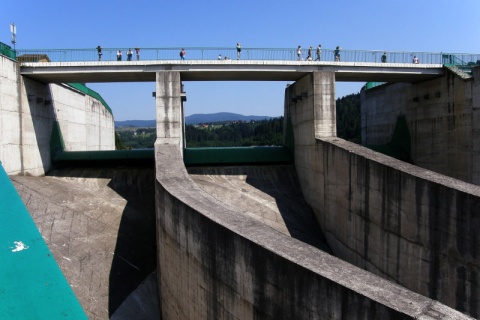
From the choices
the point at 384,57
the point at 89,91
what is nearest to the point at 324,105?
the point at 384,57

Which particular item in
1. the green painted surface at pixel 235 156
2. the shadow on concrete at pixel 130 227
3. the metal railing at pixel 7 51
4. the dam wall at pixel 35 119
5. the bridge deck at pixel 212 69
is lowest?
the shadow on concrete at pixel 130 227

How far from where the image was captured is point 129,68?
664 inches

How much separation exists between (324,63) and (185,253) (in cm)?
1192

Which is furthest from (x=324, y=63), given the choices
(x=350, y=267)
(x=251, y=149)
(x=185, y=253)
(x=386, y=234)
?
(x=350, y=267)

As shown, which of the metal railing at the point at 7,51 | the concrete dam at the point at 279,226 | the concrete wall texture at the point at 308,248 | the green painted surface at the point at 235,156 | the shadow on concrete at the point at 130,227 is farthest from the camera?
the green painted surface at the point at 235,156

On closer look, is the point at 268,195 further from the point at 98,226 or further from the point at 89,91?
the point at 89,91

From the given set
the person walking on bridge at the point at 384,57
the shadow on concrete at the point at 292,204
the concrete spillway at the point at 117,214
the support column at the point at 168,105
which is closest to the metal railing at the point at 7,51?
the concrete spillway at the point at 117,214

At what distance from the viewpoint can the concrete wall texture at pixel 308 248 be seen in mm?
5383

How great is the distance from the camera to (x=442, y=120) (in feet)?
59.9

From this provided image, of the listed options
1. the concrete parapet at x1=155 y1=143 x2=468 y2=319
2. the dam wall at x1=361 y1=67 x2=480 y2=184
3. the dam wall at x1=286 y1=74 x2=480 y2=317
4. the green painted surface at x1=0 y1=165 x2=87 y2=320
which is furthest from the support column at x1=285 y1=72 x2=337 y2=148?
the green painted surface at x1=0 y1=165 x2=87 y2=320

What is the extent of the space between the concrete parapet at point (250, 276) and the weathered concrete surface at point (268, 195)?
5634mm

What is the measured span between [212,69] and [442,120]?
11270 millimetres

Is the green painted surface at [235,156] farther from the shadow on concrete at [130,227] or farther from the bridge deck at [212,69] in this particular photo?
the bridge deck at [212,69]

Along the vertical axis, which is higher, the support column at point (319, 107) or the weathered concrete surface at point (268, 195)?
the support column at point (319, 107)
